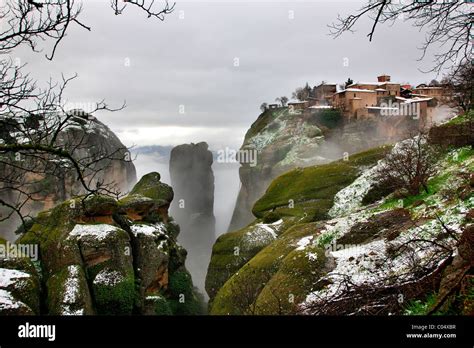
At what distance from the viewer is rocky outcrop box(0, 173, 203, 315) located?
13875 millimetres

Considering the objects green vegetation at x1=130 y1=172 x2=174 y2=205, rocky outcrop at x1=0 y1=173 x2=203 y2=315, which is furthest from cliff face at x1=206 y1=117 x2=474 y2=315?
green vegetation at x1=130 y1=172 x2=174 y2=205

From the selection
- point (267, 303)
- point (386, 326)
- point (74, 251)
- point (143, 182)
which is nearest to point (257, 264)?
point (267, 303)

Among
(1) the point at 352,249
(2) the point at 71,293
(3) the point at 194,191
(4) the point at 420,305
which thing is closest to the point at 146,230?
(2) the point at 71,293

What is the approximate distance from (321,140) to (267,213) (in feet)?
102

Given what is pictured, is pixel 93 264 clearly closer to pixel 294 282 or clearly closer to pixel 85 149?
pixel 294 282

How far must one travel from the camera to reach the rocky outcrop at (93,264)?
546 inches

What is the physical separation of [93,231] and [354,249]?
10599 millimetres

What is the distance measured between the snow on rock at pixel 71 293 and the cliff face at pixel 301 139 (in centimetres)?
3753

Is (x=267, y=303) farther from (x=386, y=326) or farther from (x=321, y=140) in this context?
(x=321, y=140)

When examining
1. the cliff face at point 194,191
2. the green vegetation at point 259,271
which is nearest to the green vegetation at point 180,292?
the green vegetation at point 259,271

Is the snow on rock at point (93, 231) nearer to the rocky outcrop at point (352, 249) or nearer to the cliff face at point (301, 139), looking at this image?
the rocky outcrop at point (352, 249)

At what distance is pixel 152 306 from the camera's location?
1978cm

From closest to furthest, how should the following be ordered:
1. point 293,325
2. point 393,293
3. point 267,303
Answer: point 293,325, point 393,293, point 267,303

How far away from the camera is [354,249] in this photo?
9.37 meters
